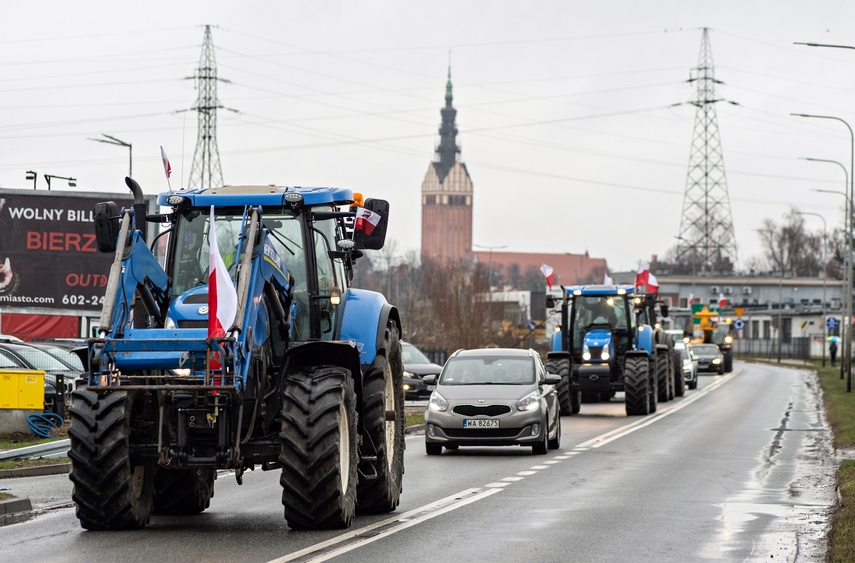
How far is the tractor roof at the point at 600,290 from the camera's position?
3800 centimetres

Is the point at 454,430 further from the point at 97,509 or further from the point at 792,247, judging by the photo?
the point at 792,247

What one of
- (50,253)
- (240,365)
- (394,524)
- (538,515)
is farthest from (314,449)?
(50,253)

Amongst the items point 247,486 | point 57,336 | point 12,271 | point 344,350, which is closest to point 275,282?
point 344,350

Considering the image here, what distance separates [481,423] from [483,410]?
20cm

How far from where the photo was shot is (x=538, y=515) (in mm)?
14492

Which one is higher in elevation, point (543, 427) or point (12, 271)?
point (12, 271)

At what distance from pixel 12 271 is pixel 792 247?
14479 centimetres

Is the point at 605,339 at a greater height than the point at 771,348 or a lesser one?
greater

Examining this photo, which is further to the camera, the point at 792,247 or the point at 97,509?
the point at 792,247

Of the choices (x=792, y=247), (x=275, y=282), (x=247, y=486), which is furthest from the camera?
(x=792, y=247)

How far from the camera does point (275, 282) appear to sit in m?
13.1

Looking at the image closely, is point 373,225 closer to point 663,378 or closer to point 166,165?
point 166,165

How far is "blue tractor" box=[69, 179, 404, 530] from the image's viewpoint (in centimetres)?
1197

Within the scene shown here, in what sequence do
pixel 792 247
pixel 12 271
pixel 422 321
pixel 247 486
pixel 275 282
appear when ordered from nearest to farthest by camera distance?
pixel 275 282 → pixel 247 486 → pixel 12 271 → pixel 422 321 → pixel 792 247
